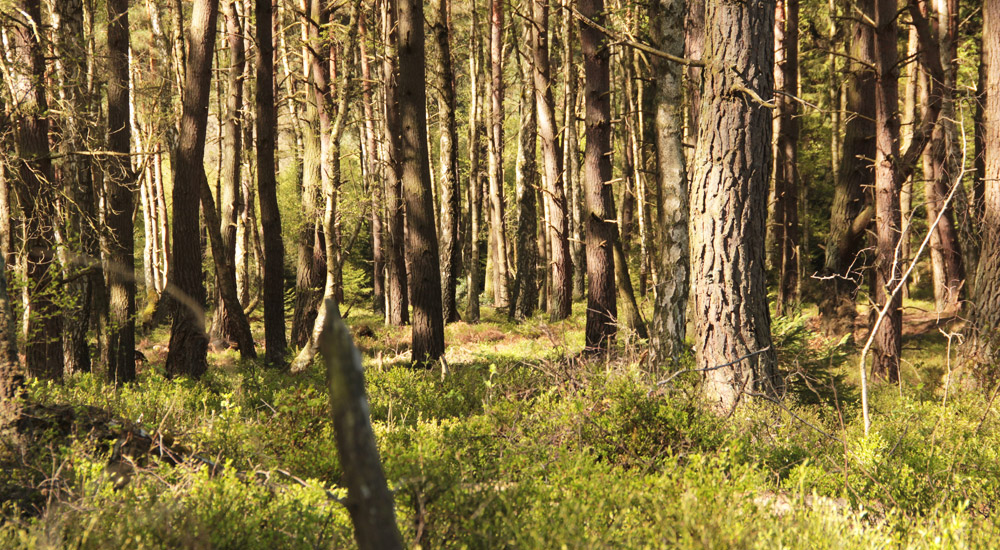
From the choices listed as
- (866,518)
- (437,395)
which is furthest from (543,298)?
(866,518)

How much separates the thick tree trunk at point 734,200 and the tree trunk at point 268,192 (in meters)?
7.90

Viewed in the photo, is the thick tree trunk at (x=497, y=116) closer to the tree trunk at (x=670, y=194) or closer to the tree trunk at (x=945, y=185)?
the tree trunk at (x=945, y=185)

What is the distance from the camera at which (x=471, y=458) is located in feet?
15.2

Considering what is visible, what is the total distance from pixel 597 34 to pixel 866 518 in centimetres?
991

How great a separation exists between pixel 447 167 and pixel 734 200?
9.52 metres

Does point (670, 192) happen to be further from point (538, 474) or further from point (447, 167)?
point (447, 167)

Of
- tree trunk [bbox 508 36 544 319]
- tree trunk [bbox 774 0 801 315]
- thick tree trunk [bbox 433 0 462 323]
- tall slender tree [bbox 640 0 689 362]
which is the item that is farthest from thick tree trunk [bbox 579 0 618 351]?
tree trunk [bbox 508 36 544 319]

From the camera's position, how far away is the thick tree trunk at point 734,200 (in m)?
5.97

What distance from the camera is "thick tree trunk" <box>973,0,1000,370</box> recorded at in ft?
27.5

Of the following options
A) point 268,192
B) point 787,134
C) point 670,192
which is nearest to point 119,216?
point 268,192

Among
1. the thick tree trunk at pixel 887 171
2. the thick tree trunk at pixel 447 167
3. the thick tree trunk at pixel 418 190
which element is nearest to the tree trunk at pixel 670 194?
the thick tree trunk at pixel 418 190

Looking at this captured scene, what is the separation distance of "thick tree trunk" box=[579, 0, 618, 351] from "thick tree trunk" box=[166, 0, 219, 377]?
5870 mm

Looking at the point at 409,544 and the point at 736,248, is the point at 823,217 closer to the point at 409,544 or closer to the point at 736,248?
the point at 736,248

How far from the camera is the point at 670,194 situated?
7781 mm
